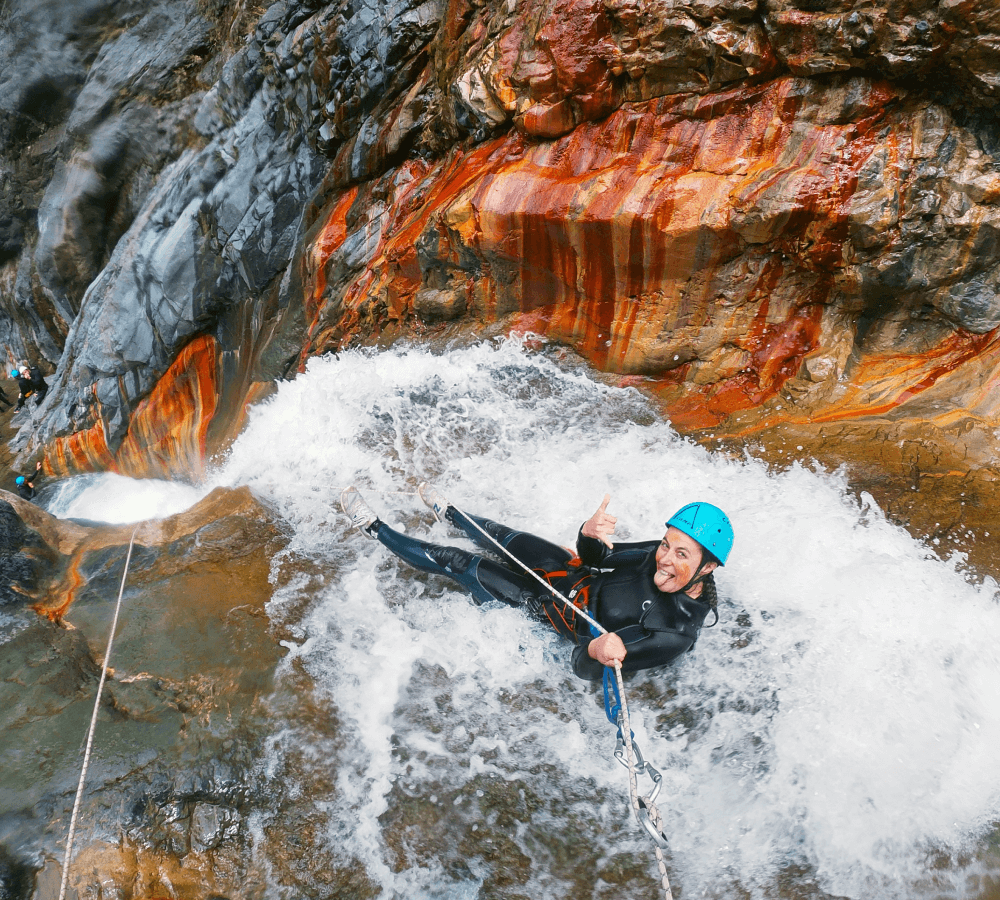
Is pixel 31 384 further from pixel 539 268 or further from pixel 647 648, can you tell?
pixel 647 648

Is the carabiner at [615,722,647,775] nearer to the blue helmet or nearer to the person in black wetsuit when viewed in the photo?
the person in black wetsuit

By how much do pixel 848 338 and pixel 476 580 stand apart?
123 inches

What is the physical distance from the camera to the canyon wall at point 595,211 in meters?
3.73

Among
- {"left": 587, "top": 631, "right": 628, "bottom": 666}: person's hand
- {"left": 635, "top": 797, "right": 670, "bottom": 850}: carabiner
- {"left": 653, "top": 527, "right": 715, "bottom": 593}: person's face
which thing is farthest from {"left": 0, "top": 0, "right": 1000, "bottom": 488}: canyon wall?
{"left": 635, "top": 797, "right": 670, "bottom": 850}: carabiner

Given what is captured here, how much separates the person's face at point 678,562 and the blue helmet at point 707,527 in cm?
3

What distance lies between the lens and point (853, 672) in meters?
2.91

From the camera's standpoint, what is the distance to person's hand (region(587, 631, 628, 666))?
8.63 ft

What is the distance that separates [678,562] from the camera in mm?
2805

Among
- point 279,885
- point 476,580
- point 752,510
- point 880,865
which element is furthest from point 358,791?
point 752,510

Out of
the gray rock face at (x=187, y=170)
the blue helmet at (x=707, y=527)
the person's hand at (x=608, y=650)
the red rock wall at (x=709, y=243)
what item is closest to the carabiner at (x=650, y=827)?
the person's hand at (x=608, y=650)

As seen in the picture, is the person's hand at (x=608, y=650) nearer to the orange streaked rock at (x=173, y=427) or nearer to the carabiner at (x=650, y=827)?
the carabiner at (x=650, y=827)

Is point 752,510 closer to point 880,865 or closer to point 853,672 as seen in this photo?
point 853,672

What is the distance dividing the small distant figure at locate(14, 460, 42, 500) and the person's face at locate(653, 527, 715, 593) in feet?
30.3

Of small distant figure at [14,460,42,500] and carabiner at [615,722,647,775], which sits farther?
small distant figure at [14,460,42,500]
